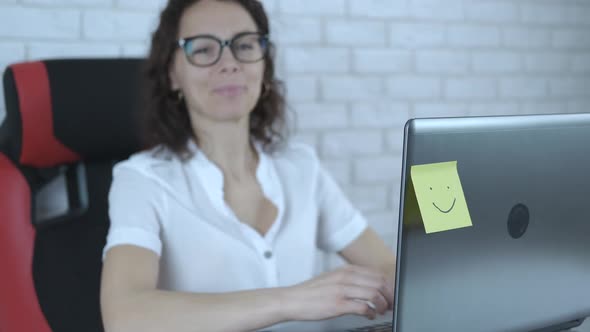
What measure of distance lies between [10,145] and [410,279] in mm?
925

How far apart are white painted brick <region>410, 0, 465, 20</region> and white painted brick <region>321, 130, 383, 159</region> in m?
0.46

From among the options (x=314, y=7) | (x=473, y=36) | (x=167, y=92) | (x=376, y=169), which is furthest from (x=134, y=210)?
(x=473, y=36)

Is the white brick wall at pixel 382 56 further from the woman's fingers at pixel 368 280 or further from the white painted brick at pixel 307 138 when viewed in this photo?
the woman's fingers at pixel 368 280

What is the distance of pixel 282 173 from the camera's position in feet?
5.07

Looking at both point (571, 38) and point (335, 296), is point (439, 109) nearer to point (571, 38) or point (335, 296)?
point (571, 38)

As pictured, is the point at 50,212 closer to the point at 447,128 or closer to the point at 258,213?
the point at 258,213

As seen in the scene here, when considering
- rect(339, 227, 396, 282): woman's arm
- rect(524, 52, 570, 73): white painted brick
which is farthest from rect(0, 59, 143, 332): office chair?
rect(524, 52, 570, 73): white painted brick

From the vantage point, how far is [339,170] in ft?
7.37

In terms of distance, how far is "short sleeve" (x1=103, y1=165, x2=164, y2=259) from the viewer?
1.22 m

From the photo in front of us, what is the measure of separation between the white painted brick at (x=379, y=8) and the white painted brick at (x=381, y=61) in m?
0.12

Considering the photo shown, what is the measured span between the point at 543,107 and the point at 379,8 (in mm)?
855

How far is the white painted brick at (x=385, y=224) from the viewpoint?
234cm

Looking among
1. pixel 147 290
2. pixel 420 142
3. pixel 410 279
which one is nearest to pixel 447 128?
pixel 420 142

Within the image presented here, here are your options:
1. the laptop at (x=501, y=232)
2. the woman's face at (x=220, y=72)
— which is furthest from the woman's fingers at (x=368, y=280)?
the woman's face at (x=220, y=72)
